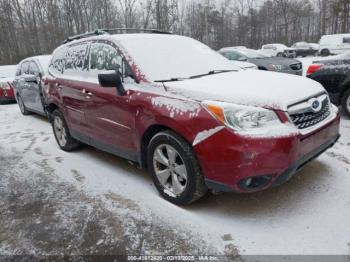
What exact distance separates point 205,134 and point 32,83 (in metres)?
6.29

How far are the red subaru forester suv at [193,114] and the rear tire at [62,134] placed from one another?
0.73 metres

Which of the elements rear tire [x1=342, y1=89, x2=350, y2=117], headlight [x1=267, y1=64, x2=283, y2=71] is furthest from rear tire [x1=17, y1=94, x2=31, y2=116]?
rear tire [x1=342, y1=89, x2=350, y2=117]

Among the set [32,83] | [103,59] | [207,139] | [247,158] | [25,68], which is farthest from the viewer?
[25,68]

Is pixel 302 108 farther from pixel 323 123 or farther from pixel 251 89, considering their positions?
pixel 251 89

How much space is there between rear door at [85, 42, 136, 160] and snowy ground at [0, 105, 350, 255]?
20.5 inches

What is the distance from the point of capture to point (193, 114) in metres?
2.70

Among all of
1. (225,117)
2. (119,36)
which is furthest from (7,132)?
(225,117)

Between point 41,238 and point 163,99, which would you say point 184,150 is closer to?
point 163,99

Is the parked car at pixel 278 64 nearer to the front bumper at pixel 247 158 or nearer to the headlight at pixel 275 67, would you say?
the headlight at pixel 275 67

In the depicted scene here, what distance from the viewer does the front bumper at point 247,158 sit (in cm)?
248

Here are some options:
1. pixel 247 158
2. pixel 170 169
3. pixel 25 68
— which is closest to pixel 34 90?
pixel 25 68

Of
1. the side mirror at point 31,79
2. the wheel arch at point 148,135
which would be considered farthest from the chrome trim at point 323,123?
the side mirror at point 31,79

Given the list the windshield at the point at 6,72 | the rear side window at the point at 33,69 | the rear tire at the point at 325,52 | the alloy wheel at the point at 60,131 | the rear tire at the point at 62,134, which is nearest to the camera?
the rear tire at the point at 62,134

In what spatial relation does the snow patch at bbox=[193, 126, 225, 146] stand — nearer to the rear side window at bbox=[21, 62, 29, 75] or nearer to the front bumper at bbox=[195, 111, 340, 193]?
the front bumper at bbox=[195, 111, 340, 193]
